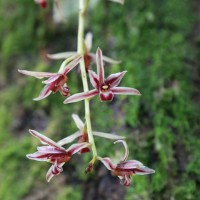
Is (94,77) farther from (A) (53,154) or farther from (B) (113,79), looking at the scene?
(A) (53,154)

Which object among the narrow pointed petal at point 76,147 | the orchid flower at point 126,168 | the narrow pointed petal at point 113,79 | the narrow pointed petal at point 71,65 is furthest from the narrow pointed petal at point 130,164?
the narrow pointed petal at point 71,65

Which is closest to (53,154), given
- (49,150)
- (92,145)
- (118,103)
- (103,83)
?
(49,150)

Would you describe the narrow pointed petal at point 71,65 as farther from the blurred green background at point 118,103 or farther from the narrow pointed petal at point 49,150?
the blurred green background at point 118,103

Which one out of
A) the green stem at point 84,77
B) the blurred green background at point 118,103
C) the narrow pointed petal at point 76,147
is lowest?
the blurred green background at point 118,103

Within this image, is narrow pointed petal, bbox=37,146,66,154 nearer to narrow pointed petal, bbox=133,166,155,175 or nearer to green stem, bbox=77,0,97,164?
green stem, bbox=77,0,97,164

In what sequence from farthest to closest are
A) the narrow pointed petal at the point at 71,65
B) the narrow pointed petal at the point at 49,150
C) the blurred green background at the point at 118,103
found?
the blurred green background at the point at 118,103, the narrow pointed petal at the point at 71,65, the narrow pointed petal at the point at 49,150

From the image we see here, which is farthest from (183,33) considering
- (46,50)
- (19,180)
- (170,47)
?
(19,180)

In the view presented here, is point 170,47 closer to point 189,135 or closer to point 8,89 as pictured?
point 189,135
